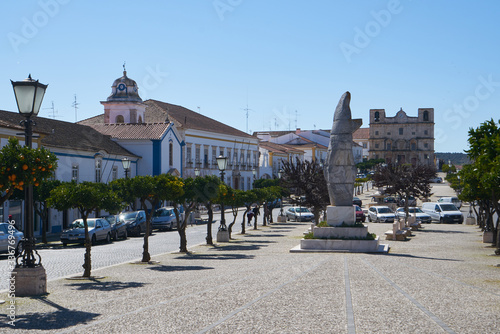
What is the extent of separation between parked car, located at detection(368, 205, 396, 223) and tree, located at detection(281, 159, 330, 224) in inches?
439

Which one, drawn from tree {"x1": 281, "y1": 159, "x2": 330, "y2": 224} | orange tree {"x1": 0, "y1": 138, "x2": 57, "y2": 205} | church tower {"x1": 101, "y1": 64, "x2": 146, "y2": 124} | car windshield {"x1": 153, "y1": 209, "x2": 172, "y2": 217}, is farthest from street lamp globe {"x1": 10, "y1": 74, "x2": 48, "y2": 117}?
church tower {"x1": 101, "y1": 64, "x2": 146, "y2": 124}

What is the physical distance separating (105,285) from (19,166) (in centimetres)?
390

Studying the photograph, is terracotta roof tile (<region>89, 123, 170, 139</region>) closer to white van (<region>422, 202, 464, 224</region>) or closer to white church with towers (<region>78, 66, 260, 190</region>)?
white church with towers (<region>78, 66, 260, 190</region>)

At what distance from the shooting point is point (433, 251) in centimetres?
2228

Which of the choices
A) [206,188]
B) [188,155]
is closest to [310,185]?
[206,188]

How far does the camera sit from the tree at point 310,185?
3312 centimetres

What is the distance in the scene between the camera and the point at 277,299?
10.8m

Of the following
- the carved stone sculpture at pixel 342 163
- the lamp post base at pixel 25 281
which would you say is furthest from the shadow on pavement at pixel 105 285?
the carved stone sculpture at pixel 342 163

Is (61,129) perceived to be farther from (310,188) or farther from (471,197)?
(471,197)

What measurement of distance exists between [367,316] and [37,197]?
22.6 m

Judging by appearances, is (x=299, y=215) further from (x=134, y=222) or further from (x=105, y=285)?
(x=105, y=285)

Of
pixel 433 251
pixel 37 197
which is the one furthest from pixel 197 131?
pixel 433 251

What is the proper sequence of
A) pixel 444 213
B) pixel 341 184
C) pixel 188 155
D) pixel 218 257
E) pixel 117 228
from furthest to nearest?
pixel 188 155
pixel 444 213
pixel 117 228
pixel 341 184
pixel 218 257

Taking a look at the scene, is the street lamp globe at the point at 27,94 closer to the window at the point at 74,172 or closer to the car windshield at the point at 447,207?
the window at the point at 74,172
